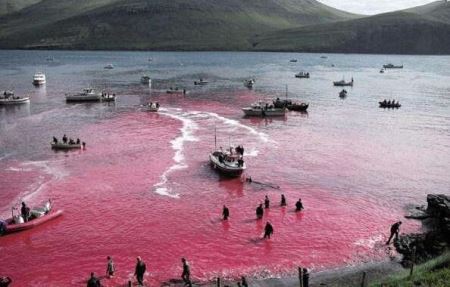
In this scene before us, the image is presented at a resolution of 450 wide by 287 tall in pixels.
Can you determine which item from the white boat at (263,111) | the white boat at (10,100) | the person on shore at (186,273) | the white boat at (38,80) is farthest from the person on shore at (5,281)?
the white boat at (38,80)

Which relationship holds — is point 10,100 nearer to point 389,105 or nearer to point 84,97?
point 84,97

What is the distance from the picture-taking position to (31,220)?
46.0 meters

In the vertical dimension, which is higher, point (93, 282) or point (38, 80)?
point (38, 80)

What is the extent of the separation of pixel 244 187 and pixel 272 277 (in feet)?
69.2

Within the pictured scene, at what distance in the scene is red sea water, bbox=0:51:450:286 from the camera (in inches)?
1600

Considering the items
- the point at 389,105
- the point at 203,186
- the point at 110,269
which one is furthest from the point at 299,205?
the point at 389,105

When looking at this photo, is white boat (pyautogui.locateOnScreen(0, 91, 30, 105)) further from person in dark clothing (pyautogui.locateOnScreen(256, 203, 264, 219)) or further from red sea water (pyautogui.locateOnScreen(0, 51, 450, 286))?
person in dark clothing (pyautogui.locateOnScreen(256, 203, 264, 219))

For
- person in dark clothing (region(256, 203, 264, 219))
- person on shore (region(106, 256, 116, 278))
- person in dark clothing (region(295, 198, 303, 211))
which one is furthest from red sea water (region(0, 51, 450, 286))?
person in dark clothing (region(295, 198, 303, 211))

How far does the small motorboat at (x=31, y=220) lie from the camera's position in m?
44.4

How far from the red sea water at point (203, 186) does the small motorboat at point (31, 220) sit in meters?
0.68

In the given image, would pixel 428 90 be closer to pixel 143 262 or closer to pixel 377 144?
pixel 377 144

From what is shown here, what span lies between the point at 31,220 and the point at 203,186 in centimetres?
1915

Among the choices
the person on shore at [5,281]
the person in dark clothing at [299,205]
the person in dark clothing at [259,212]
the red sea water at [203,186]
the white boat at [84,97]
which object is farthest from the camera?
the white boat at [84,97]

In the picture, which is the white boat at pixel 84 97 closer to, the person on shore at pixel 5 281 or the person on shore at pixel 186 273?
the person on shore at pixel 5 281
